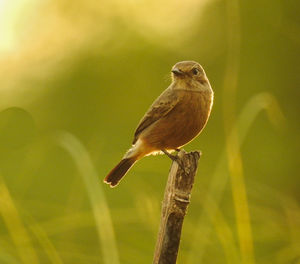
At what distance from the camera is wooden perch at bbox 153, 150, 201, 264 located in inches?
185

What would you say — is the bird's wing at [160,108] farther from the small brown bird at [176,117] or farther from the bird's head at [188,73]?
the bird's head at [188,73]

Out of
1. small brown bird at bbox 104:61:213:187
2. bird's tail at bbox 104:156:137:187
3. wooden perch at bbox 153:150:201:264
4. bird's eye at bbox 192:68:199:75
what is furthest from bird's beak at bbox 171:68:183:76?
wooden perch at bbox 153:150:201:264

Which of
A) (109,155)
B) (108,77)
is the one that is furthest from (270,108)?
(108,77)

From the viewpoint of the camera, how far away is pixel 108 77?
10.4 metres

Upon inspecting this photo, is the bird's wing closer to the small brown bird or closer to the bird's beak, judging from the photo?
the small brown bird

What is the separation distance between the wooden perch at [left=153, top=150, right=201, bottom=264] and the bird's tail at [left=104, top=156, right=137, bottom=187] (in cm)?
155

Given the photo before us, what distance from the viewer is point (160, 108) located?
6.21 meters

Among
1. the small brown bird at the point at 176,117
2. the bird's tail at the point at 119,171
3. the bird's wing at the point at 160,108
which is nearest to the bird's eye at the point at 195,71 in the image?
the small brown bird at the point at 176,117

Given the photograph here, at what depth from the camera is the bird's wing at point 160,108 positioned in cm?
613

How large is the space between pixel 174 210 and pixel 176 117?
141 cm

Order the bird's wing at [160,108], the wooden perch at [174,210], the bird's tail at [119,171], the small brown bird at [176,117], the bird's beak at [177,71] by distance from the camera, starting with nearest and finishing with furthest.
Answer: the wooden perch at [174,210] → the small brown bird at [176,117] → the bird's wing at [160,108] → the bird's beak at [177,71] → the bird's tail at [119,171]

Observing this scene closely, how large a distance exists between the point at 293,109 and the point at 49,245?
4.93 meters

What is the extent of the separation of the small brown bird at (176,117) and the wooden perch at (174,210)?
88 centimetres

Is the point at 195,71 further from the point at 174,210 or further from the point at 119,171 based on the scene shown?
the point at 174,210
